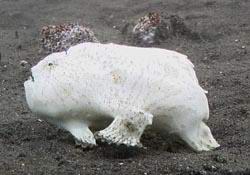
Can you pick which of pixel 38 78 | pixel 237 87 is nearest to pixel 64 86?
pixel 38 78

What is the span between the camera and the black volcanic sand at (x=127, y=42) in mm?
2746

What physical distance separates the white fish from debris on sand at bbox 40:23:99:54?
5.67 ft

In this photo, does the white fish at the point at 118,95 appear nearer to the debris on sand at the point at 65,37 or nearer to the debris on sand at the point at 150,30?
the debris on sand at the point at 65,37

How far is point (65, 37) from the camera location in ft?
15.7

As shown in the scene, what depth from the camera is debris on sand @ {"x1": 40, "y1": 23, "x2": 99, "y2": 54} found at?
4755 millimetres

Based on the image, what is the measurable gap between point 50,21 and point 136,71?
163 inches

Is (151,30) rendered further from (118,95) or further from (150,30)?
(118,95)

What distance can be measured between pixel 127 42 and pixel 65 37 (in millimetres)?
967

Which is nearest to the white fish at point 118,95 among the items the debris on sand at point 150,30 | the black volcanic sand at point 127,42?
the black volcanic sand at point 127,42

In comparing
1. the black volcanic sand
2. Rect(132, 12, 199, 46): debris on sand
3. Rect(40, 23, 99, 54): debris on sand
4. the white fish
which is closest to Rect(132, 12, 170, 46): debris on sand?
Rect(132, 12, 199, 46): debris on sand

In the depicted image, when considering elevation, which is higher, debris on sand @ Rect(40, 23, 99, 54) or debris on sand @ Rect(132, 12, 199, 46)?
debris on sand @ Rect(40, 23, 99, 54)

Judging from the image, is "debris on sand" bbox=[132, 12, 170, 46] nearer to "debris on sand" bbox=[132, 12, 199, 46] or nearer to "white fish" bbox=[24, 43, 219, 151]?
"debris on sand" bbox=[132, 12, 199, 46]

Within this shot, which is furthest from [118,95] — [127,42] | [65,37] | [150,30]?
[127,42]

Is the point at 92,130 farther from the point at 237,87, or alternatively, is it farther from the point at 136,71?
the point at 237,87
